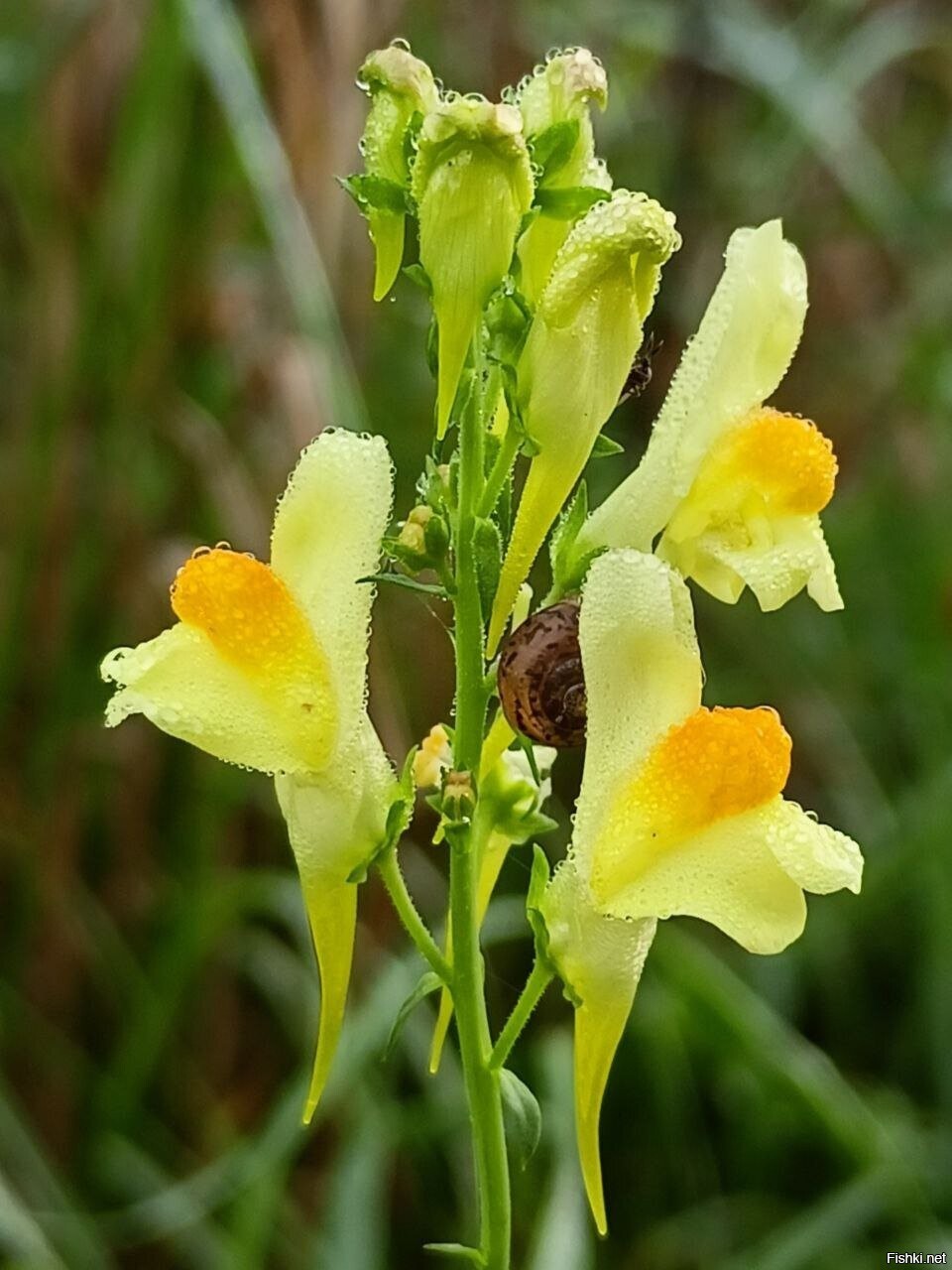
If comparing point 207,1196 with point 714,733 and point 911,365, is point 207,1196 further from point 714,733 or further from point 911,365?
point 911,365

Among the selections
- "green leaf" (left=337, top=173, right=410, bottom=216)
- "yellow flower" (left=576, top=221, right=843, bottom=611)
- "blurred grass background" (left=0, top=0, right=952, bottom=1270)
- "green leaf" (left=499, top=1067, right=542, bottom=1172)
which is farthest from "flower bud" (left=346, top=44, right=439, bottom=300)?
"blurred grass background" (left=0, top=0, right=952, bottom=1270)

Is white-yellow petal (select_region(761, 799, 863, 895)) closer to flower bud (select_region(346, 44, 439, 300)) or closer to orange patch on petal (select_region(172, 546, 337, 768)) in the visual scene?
orange patch on petal (select_region(172, 546, 337, 768))

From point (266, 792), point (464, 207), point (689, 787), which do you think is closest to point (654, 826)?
point (689, 787)

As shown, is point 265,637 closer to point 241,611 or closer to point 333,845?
point 241,611

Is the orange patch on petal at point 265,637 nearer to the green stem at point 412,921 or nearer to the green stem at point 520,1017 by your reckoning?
the green stem at point 412,921

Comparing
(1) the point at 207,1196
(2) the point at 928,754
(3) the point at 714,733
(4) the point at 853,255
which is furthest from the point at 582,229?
(4) the point at 853,255

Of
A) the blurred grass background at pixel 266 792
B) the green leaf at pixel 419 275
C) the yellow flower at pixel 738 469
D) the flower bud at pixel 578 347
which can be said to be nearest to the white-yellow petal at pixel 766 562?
the yellow flower at pixel 738 469

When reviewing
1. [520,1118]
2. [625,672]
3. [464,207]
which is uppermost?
[464,207]
